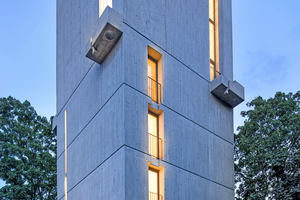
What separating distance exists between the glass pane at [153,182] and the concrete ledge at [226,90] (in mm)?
5520

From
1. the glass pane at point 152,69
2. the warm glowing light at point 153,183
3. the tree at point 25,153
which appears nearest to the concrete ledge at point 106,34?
the glass pane at point 152,69

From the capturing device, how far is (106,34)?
12.5 m

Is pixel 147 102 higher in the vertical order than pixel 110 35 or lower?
lower

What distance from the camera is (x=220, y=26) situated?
60.3 ft

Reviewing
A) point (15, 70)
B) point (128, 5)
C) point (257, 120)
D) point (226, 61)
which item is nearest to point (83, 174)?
point (128, 5)

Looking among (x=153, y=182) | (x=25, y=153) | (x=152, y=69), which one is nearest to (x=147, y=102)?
(x=152, y=69)

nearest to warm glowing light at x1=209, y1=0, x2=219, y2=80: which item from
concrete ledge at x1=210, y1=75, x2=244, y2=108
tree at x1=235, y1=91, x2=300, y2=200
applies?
concrete ledge at x1=210, y1=75, x2=244, y2=108

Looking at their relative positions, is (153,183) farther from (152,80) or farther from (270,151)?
(270,151)

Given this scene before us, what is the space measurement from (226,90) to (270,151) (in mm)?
7631

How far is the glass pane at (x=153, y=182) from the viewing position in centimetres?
1253

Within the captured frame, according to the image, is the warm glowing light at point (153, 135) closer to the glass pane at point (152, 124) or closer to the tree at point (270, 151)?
the glass pane at point (152, 124)

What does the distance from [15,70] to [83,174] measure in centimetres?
18315

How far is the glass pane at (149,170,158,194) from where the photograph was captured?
12531mm

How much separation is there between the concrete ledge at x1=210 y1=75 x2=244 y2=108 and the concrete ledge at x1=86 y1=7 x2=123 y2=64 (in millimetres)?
5533
